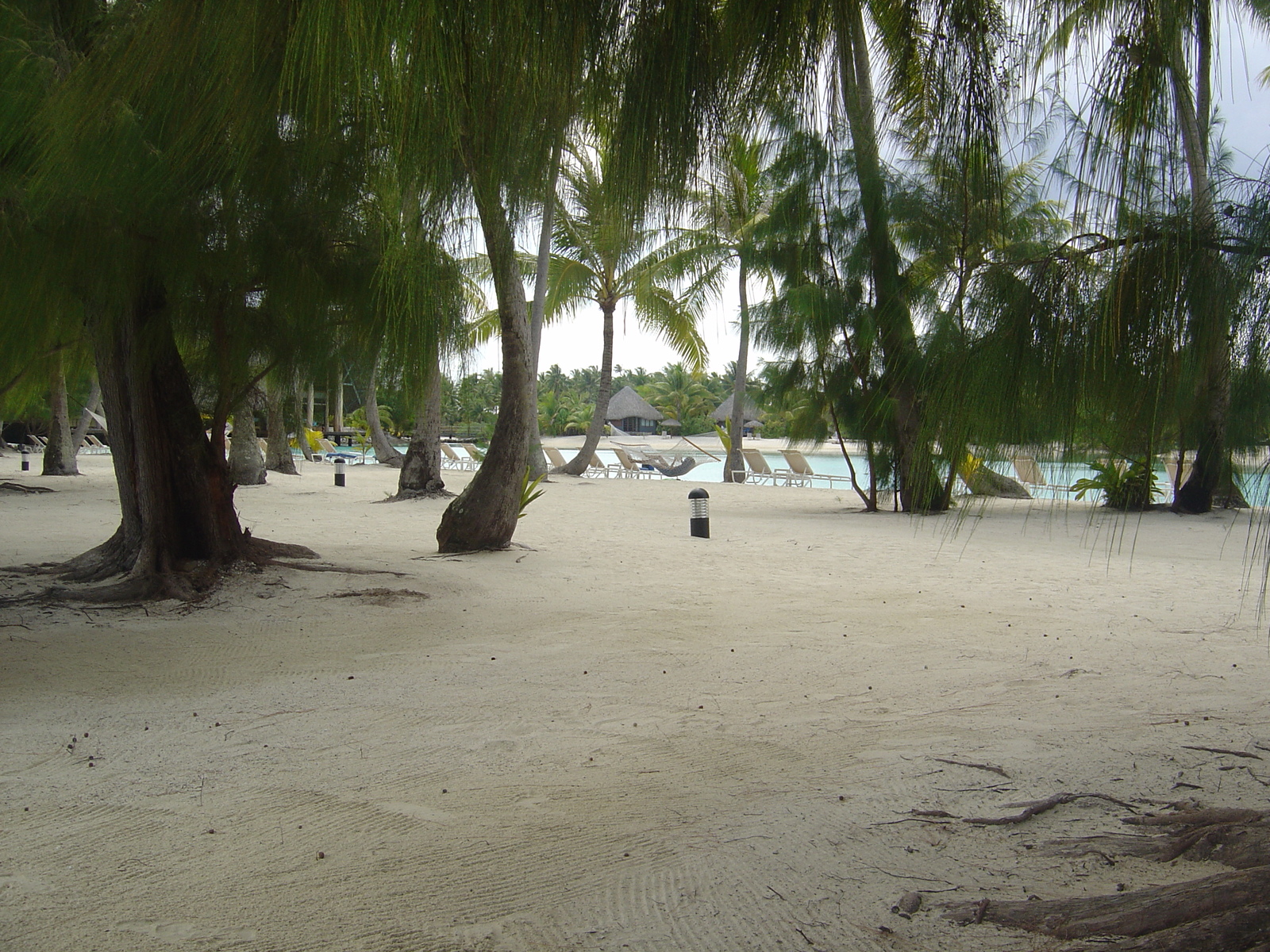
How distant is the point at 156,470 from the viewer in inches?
234

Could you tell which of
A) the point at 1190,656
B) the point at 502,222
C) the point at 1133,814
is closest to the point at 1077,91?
the point at 502,222

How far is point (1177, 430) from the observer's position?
7.29 feet

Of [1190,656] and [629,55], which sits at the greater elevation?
[629,55]

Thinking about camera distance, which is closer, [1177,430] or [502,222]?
[1177,430]

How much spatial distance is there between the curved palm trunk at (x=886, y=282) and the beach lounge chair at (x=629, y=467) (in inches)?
388

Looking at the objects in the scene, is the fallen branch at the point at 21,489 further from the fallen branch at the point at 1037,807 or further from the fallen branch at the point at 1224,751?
the fallen branch at the point at 1224,751

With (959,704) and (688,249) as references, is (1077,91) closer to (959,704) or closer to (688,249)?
(959,704)

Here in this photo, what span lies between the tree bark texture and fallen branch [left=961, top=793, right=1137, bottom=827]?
4.91 metres

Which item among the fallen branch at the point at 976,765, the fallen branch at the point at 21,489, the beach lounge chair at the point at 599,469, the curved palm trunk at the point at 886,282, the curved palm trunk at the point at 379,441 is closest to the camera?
the curved palm trunk at the point at 886,282

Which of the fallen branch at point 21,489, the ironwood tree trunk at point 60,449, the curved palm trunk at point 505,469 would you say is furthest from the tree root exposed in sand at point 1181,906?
the ironwood tree trunk at point 60,449

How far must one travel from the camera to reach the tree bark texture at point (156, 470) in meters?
5.64

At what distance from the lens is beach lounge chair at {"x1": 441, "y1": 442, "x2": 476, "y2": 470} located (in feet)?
78.2

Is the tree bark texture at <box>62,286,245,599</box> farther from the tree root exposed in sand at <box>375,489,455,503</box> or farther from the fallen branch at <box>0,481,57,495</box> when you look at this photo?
the fallen branch at <box>0,481,57,495</box>

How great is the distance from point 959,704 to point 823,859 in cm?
172
